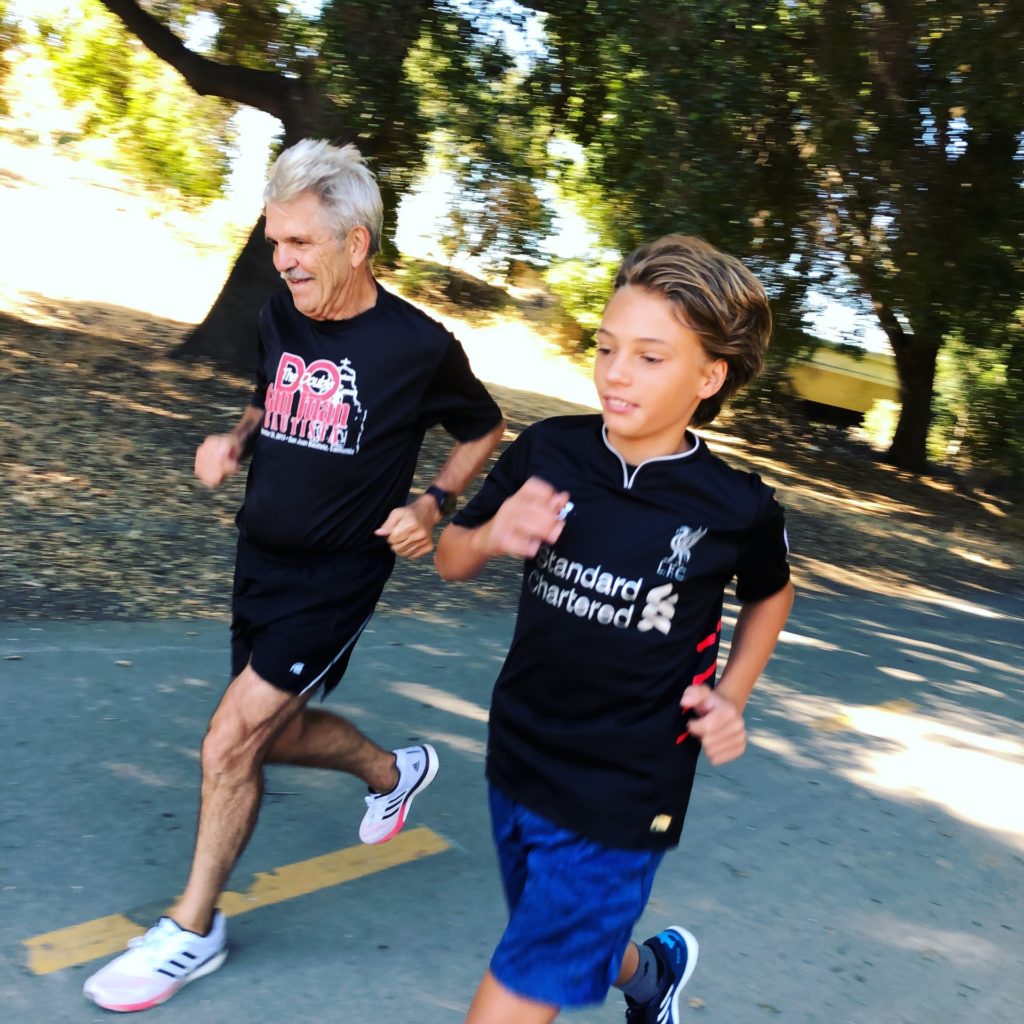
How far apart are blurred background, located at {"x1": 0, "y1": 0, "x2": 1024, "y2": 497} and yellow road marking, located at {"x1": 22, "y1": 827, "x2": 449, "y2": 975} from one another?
5.72 meters

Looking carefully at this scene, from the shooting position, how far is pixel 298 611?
321 cm

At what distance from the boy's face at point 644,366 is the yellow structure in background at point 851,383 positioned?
735 inches

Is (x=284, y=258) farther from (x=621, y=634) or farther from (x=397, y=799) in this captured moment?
(x=397, y=799)

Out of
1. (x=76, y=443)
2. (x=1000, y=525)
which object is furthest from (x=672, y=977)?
(x=1000, y=525)

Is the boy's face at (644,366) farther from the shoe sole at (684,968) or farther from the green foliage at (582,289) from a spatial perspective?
the green foliage at (582,289)

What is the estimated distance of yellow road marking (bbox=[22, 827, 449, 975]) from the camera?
10.2 feet

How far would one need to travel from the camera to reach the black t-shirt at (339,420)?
3176 mm

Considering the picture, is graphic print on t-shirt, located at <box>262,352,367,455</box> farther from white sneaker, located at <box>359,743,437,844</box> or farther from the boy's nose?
white sneaker, located at <box>359,743,437,844</box>

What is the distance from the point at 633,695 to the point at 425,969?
1346mm

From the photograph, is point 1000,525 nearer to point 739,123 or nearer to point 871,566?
point 871,566

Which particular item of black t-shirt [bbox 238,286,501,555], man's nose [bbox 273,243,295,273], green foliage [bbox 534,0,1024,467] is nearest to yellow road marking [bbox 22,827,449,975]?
black t-shirt [bbox 238,286,501,555]

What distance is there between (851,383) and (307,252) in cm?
1865

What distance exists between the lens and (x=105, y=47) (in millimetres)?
12109

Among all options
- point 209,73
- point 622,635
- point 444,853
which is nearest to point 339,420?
point 622,635
